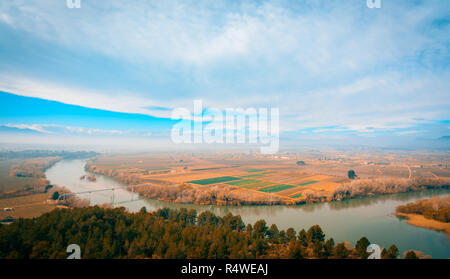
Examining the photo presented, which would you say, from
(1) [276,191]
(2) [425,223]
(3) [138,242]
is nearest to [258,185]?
(1) [276,191]

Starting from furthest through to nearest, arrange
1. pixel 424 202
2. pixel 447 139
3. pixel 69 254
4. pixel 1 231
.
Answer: pixel 447 139 → pixel 424 202 → pixel 1 231 → pixel 69 254

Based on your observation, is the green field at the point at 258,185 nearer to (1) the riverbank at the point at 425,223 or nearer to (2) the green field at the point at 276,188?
(2) the green field at the point at 276,188

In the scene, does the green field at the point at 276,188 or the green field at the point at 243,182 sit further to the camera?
the green field at the point at 243,182

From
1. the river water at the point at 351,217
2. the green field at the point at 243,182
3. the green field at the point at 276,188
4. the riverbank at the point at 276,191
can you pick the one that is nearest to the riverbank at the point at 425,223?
the river water at the point at 351,217

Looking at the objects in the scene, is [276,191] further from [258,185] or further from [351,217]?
[351,217]
